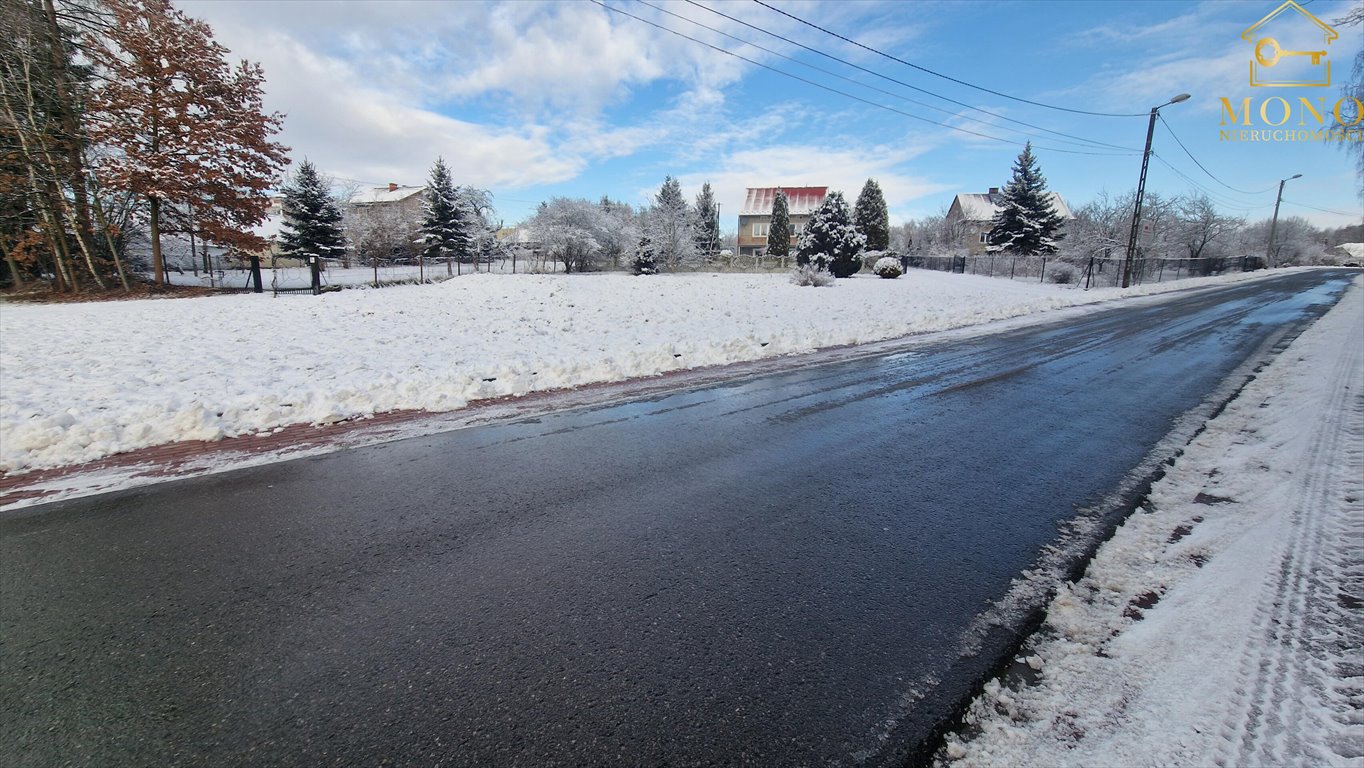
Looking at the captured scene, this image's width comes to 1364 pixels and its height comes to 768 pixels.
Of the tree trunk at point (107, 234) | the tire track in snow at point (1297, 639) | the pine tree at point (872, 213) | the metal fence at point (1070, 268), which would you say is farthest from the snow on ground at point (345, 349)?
the pine tree at point (872, 213)

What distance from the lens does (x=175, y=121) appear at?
18.0 metres

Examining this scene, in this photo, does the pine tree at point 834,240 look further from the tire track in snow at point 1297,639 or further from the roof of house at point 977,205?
the roof of house at point 977,205

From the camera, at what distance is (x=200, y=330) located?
10.8m

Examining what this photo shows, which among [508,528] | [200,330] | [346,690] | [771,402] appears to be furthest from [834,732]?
[200,330]

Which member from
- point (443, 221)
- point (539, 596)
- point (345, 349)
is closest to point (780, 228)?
point (443, 221)

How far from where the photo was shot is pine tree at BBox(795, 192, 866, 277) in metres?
28.9

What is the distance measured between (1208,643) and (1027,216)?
47.0 m

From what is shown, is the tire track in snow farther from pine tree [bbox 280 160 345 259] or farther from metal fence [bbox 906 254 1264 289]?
pine tree [bbox 280 160 345 259]

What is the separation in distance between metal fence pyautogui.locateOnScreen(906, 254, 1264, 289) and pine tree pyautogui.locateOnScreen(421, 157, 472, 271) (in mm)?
36552

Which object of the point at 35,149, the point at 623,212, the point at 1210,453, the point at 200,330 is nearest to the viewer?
the point at 1210,453

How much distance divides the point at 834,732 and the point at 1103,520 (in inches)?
111

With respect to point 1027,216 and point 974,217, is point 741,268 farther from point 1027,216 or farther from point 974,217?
point 974,217

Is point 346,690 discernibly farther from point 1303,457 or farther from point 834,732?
point 1303,457

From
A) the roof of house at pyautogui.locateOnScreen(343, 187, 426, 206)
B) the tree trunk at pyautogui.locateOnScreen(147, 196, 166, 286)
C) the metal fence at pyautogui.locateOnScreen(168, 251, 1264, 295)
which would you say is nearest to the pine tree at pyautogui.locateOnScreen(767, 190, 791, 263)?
the metal fence at pyautogui.locateOnScreen(168, 251, 1264, 295)
